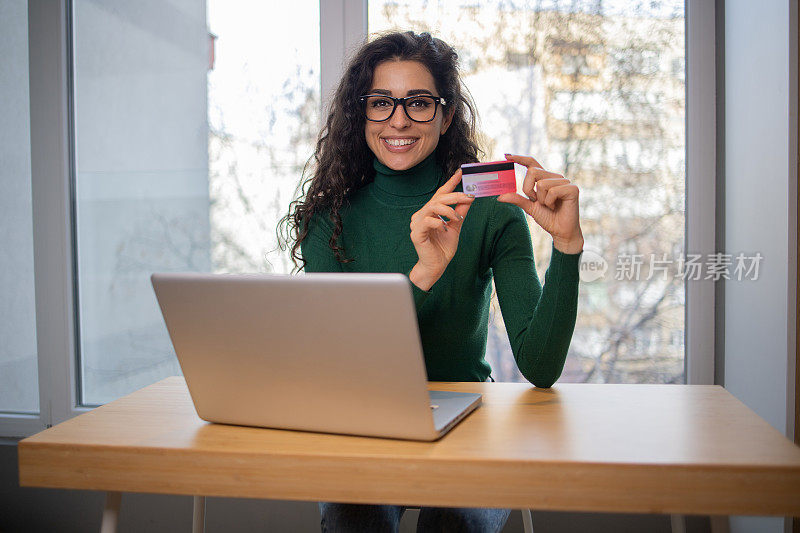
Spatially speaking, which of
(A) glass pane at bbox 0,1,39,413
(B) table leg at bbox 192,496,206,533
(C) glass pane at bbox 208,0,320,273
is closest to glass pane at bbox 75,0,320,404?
(C) glass pane at bbox 208,0,320,273

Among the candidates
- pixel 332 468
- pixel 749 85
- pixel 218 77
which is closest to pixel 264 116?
pixel 218 77

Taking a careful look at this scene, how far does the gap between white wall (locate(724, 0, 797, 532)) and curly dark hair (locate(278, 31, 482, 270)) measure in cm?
73

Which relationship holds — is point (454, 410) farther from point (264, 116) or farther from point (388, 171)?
point (264, 116)

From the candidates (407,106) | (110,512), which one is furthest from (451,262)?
(110,512)

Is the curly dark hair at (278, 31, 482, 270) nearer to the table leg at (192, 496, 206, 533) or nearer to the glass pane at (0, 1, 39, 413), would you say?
the table leg at (192, 496, 206, 533)

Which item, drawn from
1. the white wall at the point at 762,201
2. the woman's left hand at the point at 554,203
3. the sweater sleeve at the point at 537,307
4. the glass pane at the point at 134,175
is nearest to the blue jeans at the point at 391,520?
the sweater sleeve at the point at 537,307

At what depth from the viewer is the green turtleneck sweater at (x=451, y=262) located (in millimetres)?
1254

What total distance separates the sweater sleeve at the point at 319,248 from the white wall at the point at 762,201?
41.8 inches

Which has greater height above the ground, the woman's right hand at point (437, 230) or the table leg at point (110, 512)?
the woman's right hand at point (437, 230)

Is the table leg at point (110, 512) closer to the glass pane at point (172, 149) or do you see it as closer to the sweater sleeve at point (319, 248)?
the sweater sleeve at point (319, 248)

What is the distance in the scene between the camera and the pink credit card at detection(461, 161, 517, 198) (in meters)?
0.96

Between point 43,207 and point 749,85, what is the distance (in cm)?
231

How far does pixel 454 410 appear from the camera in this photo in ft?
2.81

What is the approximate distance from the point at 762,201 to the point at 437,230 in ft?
3.28
